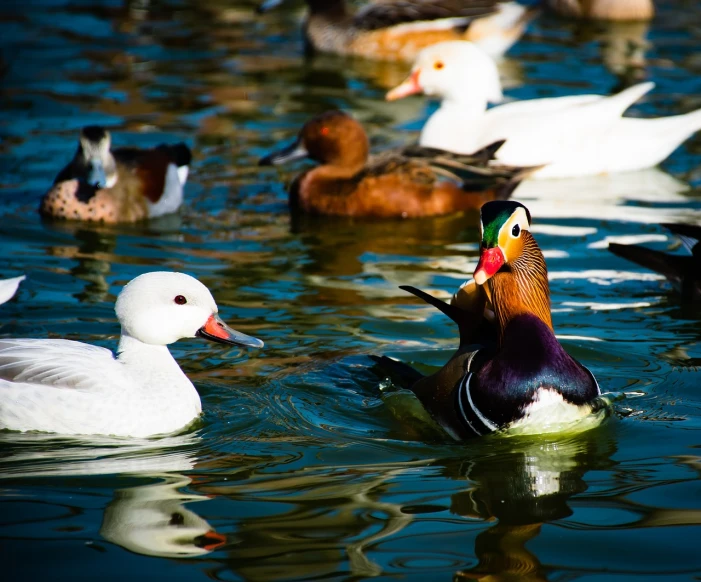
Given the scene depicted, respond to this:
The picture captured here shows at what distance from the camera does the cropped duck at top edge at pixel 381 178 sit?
984 cm

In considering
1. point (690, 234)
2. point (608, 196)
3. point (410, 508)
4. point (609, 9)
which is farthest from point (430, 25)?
point (410, 508)

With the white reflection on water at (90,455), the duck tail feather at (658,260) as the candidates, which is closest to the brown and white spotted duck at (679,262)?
the duck tail feather at (658,260)

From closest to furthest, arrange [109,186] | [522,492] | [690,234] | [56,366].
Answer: [522,492] → [56,366] → [690,234] → [109,186]

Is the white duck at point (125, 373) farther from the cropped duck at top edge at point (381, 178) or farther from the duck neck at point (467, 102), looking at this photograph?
the duck neck at point (467, 102)

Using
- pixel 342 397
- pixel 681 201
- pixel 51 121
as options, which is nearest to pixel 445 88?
pixel 681 201

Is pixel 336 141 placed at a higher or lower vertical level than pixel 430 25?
lower

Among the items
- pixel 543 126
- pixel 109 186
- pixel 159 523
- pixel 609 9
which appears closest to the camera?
pixel 159 523

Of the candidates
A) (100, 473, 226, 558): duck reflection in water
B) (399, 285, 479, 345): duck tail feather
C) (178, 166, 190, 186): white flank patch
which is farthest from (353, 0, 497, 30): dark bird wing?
(100, 473, 226, 558): duck reflection in water

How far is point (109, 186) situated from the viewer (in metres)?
9.59

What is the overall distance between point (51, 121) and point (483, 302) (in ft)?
25.4

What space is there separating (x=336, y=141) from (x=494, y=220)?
192 inches

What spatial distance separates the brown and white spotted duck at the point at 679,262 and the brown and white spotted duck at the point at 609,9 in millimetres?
9399

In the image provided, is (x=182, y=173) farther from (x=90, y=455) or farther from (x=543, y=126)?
(x=90, y=455)

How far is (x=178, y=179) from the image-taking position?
32.6 ft
